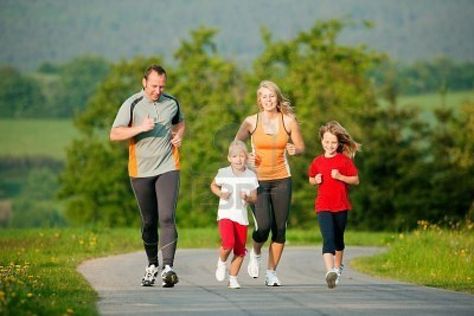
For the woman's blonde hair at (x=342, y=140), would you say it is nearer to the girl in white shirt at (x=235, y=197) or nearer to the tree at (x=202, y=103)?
the girl in white shirt at (x=235, y=197)

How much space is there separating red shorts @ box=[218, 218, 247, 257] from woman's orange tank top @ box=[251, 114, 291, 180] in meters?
0.64

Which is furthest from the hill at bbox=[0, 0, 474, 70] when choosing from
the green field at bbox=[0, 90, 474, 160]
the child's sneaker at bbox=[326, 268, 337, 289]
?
the child's sneaker at bbox=[326, 268, 337, 289]

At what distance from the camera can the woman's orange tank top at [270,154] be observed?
51.0 ft

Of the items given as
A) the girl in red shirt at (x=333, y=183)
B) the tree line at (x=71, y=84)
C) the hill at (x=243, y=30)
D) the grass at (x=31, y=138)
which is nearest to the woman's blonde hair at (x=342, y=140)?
the girl in red shirt at (x=333, y=183)

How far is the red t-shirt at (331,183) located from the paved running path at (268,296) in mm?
872

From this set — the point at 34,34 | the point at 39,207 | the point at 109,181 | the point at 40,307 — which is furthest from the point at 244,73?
the point at 34,34

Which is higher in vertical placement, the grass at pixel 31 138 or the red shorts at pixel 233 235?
the red shorts at pixel 233 235

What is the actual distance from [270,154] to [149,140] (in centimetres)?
132

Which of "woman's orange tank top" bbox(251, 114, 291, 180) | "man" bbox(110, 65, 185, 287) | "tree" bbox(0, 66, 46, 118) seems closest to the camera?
"man" bbox(110, 65, 185, 287)

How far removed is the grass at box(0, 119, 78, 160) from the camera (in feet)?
454

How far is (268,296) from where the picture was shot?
45.0 feet

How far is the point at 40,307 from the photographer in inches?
447

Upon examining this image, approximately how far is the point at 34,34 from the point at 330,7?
39.4 meters

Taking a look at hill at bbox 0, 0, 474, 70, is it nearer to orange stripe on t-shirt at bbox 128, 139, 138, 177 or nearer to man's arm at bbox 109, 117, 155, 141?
Result: orange stripe on t-shirt at bbox 128, 139, 138, 177
